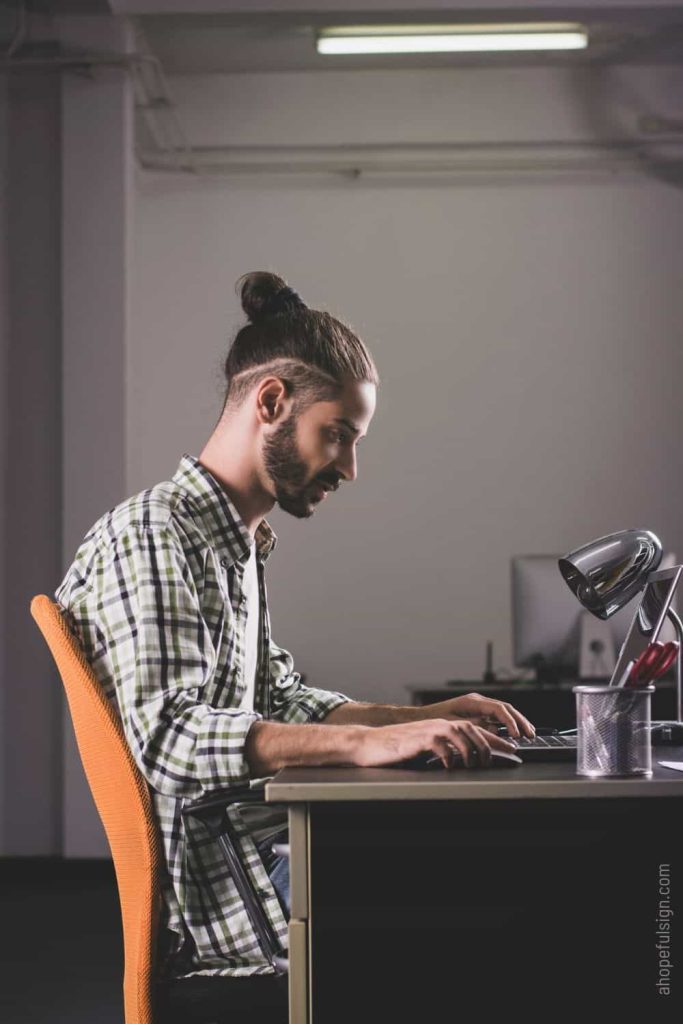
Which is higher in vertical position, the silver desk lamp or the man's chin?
the man's chin

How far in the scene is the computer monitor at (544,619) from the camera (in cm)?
427

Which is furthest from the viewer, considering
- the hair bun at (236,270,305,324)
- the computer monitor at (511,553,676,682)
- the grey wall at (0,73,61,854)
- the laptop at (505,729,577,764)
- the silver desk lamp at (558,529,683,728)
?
the grey wall at (0,73,61,854)

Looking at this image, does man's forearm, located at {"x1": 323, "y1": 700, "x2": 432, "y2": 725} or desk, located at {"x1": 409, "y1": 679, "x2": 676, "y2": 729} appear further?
desk, located at {"x1": 409, "y1": 679, "x2": 676, "y2": 729}

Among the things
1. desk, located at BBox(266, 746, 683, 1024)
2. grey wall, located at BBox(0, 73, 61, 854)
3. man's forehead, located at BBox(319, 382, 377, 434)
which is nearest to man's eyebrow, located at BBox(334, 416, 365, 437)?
man's forehead, located at BBox(319, 382, 377, 434)

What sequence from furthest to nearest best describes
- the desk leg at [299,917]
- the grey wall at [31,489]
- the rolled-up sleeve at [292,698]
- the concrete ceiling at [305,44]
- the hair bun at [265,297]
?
the grey wall at [31,489]
the concrete ceiling at [305,44]
the rolled-up sleeve at [292,698]
the hair bun at [265,297]
the desk leg at [299,917]

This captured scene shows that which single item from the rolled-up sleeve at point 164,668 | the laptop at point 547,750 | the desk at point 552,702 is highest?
the rolled-up sleeve at point 164,668

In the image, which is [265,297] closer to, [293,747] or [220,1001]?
[293,747]

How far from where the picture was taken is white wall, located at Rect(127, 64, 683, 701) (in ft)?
19.3

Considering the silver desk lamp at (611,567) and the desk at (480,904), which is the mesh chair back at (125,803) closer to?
the desk at (480,904)

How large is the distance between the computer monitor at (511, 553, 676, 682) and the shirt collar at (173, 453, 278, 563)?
2.82 m

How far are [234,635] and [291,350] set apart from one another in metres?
0.41

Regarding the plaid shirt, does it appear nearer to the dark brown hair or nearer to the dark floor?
the dark brown hair

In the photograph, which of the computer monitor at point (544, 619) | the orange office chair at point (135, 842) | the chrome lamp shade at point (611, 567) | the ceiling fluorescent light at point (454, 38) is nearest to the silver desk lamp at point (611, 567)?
the chrome lamp shade at point (611, 567)

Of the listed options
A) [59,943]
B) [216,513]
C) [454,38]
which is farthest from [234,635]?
[454,38]
